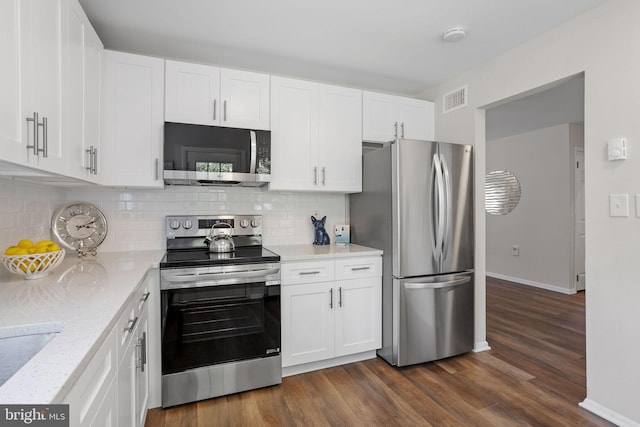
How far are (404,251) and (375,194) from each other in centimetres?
55

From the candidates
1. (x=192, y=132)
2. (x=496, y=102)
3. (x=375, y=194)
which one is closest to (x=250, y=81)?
(x=192, y=132)

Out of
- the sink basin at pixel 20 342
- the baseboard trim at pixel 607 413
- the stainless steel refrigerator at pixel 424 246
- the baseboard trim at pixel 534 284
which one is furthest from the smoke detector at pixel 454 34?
the baseboard trim at pixel 534 284

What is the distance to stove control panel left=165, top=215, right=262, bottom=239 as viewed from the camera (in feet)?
8.36

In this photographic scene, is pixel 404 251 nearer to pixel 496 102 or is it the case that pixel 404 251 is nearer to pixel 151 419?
pixel 496 102

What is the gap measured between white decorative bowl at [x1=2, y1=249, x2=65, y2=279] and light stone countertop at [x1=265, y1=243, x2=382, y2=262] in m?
1.30

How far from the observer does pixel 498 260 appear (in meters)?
5.73

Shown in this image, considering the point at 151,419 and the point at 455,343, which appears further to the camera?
the point at 455,343

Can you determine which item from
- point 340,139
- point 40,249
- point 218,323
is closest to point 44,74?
point 40,249

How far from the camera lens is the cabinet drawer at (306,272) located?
2.36 metres

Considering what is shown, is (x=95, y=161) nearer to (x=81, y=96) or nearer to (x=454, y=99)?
(x=81, y=96)

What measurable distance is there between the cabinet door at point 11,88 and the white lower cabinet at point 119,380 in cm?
67

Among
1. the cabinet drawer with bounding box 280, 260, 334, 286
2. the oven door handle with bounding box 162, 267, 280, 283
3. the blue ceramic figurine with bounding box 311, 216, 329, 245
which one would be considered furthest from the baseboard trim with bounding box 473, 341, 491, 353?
the oven door handle with bounding box 162, 267, 280, 283
